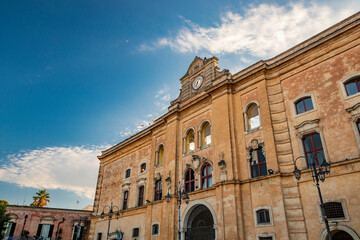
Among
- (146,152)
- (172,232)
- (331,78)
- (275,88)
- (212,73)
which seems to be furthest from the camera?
(146,152)

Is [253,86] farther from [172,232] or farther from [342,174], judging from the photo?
[172,232]

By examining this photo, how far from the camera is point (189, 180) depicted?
2117 centimetres

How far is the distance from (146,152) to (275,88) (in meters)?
15.1

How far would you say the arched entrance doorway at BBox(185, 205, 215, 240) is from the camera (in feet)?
60.8

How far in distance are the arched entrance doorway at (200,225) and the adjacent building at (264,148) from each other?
0.23 feet

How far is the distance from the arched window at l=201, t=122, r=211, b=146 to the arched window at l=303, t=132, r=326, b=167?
303 inches

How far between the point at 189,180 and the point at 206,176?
5.81ft

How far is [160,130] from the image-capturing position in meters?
26.5

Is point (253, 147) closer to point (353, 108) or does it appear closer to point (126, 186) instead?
point (353, 108)

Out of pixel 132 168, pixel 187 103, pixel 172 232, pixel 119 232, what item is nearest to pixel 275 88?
pixel 187 103

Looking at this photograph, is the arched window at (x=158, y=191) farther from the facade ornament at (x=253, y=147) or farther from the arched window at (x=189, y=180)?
the facade ornament at (x=253, y=147)

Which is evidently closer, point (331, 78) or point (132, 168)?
point (331, 78)

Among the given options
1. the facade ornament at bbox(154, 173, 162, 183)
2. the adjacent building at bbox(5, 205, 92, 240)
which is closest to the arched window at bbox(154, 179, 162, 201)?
the facade ornament at bbox(154, 173, 162, 183)

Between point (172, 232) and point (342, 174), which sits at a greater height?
point (342, 174)
